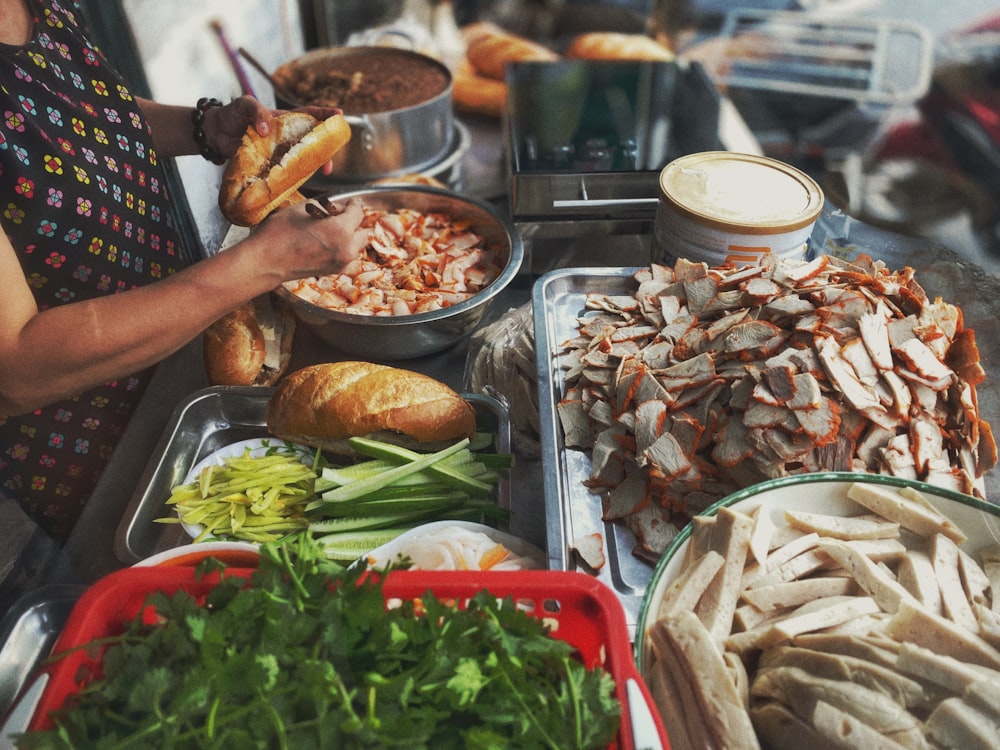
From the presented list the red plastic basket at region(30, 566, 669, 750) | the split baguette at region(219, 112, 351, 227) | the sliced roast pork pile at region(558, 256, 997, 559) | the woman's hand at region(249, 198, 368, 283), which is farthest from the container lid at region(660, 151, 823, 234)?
the red plastic basket at region(30, 566, 669, 750)

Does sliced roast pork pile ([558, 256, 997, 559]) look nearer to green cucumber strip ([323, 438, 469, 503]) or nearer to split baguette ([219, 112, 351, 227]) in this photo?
green cucumber strip ([323, 438, 469, 503])

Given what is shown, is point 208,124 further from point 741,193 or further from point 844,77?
point 844,77

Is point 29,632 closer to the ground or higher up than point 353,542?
higher up

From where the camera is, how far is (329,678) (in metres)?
0.82

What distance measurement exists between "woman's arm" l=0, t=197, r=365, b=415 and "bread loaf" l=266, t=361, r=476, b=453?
0.85 ft

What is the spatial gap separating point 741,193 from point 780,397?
0.73 meters

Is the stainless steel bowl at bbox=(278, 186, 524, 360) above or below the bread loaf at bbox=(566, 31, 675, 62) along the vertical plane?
below

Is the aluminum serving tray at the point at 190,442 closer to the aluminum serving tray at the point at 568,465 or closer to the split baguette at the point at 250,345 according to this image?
the split baguette at the point at 250,345

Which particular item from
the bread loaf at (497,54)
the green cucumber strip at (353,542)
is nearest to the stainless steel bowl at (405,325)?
the green cucumber strip at (353,542)

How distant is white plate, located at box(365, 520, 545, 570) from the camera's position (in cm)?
126

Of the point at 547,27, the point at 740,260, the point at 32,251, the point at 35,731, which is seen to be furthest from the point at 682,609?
the point at 547,27

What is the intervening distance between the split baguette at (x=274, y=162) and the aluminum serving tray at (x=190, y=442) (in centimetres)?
46

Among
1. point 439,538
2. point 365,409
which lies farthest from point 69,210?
point 439,538

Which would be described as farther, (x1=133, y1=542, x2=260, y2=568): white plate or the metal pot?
the metal pot
